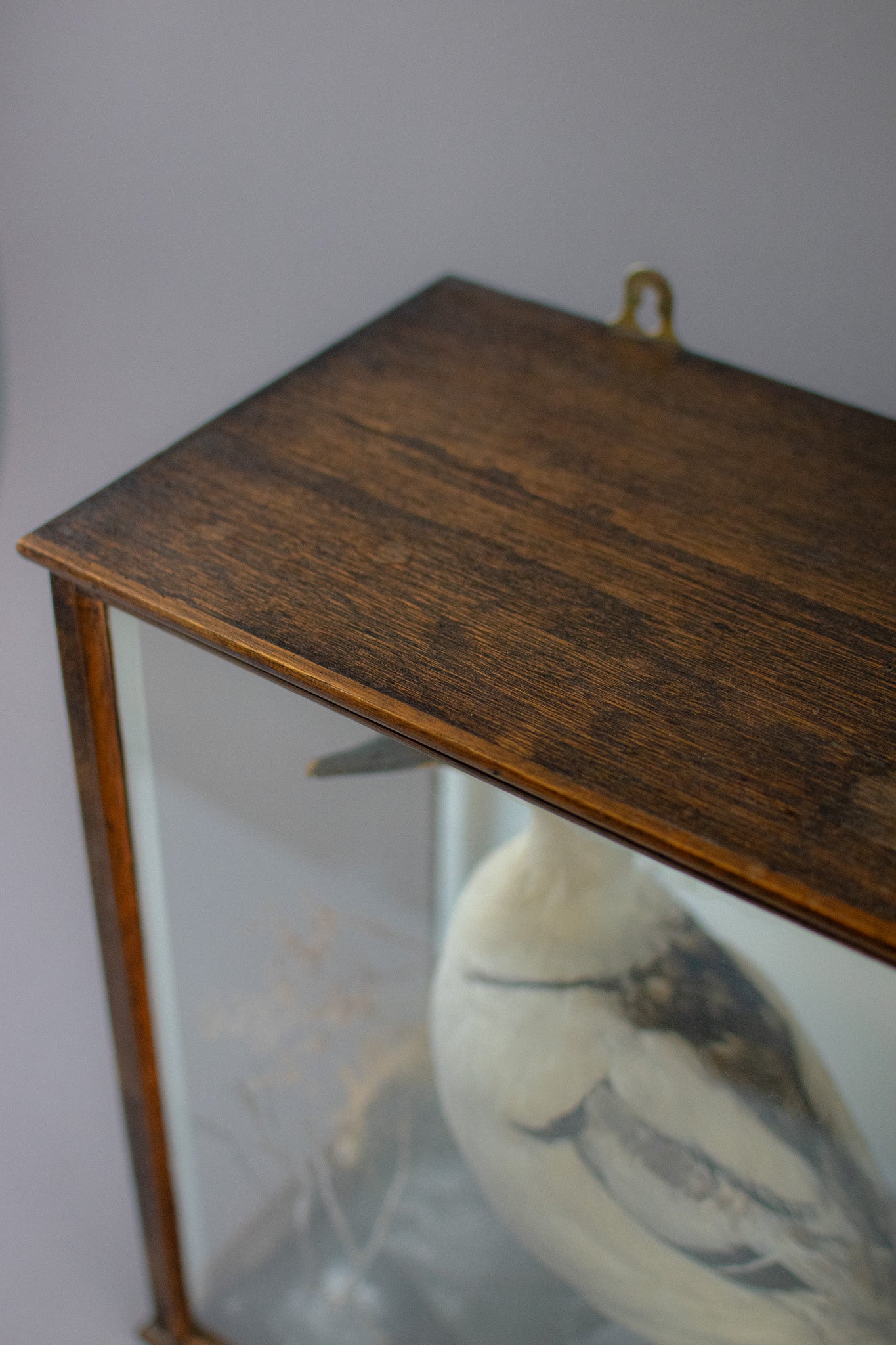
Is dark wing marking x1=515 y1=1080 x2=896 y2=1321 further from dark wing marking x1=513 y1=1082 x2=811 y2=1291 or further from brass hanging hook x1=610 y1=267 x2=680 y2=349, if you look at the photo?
brass hanging hook x1=610 y1=267 x2=680 y2=349

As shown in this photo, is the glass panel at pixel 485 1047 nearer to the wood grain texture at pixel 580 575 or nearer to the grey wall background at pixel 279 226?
the wood grain texture at pixel 580 575

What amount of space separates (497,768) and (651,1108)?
0.21 m

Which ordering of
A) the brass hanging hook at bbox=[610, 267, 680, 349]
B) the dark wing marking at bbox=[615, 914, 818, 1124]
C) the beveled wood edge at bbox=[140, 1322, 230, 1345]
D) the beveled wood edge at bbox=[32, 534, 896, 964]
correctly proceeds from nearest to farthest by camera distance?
1. the beveled wood edge at bbox=[32, 534, 896, 964]
2. the dark wing marking at bbox=[615, 914, 818, 1124]
3. the brass hanging hook at bbox=[610, 267, 680, 349]
4. the beveled wood edge at bbox=[140, 1322, 230, 1345]

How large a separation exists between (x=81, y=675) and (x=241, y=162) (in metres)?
0.48

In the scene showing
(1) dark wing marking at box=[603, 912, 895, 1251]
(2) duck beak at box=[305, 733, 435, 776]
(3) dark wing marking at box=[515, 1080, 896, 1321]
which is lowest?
(3) dark wing marking at box=[515, 1080, 896, 1321]

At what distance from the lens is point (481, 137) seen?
0.87 metres

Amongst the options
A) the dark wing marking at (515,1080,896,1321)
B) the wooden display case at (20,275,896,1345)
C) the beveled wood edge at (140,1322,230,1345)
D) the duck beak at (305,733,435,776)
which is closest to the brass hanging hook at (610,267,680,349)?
the wooden display case at (20,275,896,1345)

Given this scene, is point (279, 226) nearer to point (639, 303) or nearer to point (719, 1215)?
point (639, 303)

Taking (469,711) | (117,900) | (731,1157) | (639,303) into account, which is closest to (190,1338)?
(117,900)

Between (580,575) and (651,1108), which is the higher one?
(580,575)

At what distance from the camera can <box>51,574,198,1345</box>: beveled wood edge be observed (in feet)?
2.07

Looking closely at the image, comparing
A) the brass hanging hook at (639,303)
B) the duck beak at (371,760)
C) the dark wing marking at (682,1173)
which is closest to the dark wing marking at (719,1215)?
the dark wing marking at (682,1173)

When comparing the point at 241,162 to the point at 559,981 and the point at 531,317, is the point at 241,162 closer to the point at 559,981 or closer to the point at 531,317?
the point at 531,317

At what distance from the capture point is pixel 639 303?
78 centimetres
